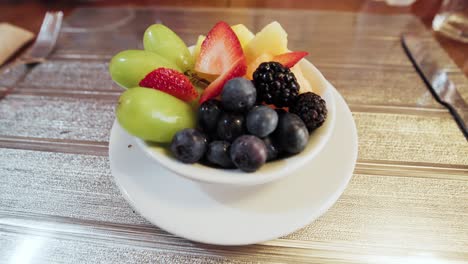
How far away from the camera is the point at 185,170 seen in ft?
1.55

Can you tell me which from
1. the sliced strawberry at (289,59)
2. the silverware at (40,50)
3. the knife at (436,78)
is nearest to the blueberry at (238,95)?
the sliced strawberry at (289,59)

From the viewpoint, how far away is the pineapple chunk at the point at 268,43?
1.96 feet

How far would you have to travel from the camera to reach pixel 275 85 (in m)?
0.52

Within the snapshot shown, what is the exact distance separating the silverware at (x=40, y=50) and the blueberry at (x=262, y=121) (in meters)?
0.77

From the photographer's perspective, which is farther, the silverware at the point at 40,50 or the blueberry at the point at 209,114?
the silverware at the point at 40,50

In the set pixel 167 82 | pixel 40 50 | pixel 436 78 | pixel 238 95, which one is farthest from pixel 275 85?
pixel 40 50

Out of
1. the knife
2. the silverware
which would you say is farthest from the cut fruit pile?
the silverware

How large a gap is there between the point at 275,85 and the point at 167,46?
250 millimetres

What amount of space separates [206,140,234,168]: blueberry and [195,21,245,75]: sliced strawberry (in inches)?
5.7

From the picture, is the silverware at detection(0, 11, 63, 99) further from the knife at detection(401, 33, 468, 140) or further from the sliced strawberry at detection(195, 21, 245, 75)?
the knife at detection(401, 33, 468, 140)

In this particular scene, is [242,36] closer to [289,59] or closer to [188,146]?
[289,59]

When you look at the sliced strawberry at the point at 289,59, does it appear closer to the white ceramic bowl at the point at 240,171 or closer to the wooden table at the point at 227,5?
the white ceramic bowl at the point at 240,171

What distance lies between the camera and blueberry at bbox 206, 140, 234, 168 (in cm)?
49

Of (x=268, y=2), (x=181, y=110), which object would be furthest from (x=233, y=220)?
(x=268, y=2)
